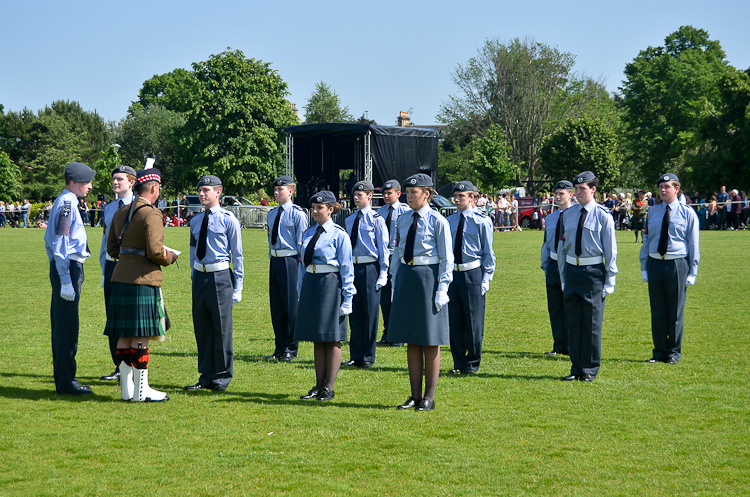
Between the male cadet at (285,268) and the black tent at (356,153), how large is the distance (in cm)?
2018

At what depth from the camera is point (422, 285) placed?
653 centimetres

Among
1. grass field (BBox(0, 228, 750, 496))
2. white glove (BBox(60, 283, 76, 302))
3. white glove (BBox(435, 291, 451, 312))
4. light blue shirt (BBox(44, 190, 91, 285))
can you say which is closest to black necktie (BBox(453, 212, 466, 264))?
grass field (BBox(0, 228, 750, 496))

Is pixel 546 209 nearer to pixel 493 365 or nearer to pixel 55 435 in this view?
pixel 493 365

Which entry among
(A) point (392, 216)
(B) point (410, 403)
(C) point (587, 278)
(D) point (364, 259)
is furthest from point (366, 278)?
(C) point (587, 278)

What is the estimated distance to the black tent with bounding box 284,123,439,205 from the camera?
2958 centimetres

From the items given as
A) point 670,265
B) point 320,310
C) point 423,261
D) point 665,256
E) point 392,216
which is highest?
point 392,216

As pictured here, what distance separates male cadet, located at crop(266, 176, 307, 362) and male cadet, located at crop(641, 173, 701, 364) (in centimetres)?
447

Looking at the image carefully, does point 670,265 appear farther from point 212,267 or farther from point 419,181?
point 212,267

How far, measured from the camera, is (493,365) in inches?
348

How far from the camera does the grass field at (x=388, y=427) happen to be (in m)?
4.98

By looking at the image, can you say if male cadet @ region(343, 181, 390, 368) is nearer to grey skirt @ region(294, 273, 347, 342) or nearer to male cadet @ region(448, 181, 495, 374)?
male cadet @ region(448, 181, 495, 374)

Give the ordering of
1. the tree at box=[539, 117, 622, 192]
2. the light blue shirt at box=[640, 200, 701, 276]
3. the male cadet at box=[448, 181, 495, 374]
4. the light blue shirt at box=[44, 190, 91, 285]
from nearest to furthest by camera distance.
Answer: the light blue shirt at box=[44, 190, 91, 285] < the male cadet at box=[448, 181, 495, 374] < the light blue shirt at box=[640, 200, 701, 276] < the tree at box=[539, 117, 622, 192]

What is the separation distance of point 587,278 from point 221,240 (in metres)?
3.96

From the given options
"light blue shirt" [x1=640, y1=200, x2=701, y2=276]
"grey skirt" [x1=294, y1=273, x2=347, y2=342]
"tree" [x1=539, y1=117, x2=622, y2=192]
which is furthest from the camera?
"tree" [x1=539, y1=117, x2=622, y2=192]
